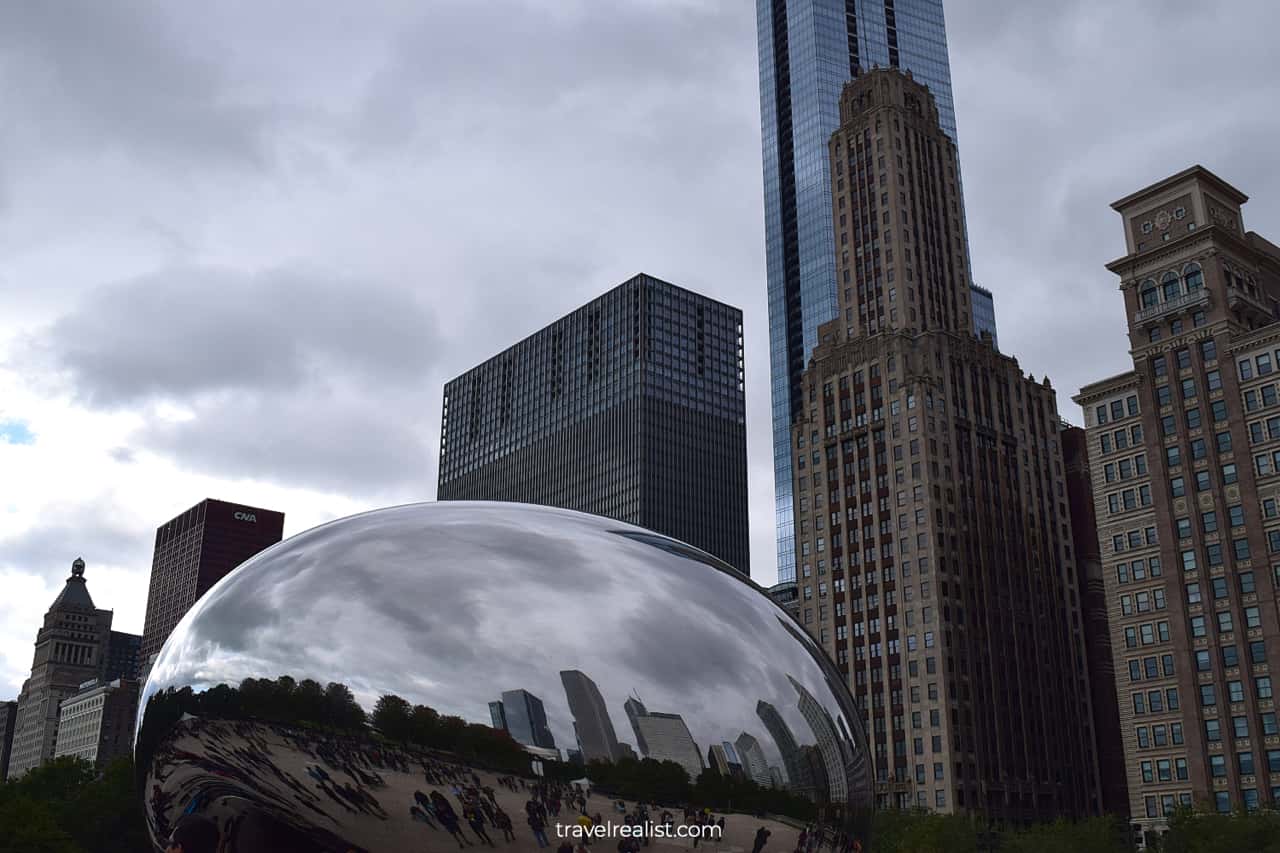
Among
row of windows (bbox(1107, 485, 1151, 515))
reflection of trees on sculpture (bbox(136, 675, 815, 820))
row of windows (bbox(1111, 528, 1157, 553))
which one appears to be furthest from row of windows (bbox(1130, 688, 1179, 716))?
reflection of trees on sculpture (bbox(136, 675, 815, 820))

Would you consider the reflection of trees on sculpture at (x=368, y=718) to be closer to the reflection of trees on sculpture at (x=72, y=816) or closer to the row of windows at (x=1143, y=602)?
the reflection of trees on sculpture at (x=72, y=816)

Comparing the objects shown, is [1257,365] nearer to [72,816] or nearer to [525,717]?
[72,816]

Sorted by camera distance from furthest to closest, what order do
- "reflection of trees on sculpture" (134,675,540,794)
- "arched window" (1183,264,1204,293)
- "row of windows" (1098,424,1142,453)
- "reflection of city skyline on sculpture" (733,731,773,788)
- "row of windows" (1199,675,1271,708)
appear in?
"row of windows" (1098,424,1142,453)
"arched window" (1183,264,1204,293)
"row of windows" (1199,675,1271,708)
"reflection of city skyline on sculpture" (733,731,773,788)
"reflection of trees on sculpture" (134,675,540,794)

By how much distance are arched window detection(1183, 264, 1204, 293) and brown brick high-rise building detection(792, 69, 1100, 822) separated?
81.7 ft

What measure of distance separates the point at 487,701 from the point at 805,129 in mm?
190646

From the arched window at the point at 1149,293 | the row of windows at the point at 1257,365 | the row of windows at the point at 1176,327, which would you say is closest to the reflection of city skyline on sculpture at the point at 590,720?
the row of windows at the point at 1257,365

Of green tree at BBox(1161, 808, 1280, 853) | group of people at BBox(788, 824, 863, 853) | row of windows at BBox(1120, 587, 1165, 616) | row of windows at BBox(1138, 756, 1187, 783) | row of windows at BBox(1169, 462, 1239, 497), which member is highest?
row of windows at BBox(1169, 462, 1239, 497)

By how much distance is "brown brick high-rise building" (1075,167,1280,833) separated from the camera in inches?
3140

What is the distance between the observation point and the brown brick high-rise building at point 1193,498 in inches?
3140

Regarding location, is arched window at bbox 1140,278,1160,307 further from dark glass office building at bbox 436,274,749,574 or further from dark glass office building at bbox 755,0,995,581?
dark glass office building at bbox 755,0,995,581

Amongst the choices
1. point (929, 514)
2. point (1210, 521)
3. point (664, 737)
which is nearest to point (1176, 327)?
point (1210, 521)

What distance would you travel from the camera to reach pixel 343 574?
20.0 feet

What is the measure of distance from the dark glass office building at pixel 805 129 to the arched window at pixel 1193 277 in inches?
3459

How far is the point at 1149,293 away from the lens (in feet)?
305
